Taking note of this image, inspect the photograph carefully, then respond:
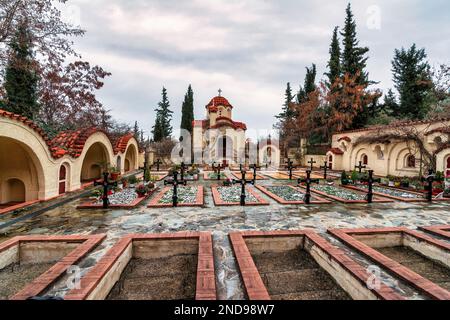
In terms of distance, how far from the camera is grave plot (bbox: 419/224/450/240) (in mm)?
4219

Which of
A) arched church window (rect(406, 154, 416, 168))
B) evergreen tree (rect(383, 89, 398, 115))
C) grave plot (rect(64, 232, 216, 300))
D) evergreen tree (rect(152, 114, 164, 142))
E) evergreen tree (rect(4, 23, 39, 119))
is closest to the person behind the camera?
grave plot (rect(64, 232, 216, 300))

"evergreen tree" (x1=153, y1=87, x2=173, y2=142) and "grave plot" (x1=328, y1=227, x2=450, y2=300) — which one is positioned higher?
"evergreen tree" (x1=153, y1=87, x2=173, y2=142)

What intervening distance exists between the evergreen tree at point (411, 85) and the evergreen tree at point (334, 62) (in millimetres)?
8753

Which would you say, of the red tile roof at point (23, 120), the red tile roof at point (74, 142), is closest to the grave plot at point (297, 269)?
the red tile roof at point (23, 120)

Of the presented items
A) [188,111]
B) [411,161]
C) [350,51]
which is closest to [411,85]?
[350,51]

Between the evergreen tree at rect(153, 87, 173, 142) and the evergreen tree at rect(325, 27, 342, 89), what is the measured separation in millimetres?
30943

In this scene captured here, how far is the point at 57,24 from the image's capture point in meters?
11.2

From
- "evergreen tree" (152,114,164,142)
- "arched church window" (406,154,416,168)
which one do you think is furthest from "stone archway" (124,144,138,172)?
"arched church window" (406,154,416,168)

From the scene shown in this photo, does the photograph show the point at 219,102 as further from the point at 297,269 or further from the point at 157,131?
the point at 297,269

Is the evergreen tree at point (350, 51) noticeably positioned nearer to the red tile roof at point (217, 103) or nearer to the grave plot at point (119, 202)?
the red tile roof at point (217, 103)

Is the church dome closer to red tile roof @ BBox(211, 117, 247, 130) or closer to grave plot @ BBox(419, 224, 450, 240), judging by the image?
red tile roof @ BBox(211, 117, 247, 130)

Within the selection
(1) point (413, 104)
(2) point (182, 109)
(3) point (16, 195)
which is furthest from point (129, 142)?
(1) point (413, 104)

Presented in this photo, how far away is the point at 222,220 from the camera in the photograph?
524 cm

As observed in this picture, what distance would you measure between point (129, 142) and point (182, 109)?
2066cm
